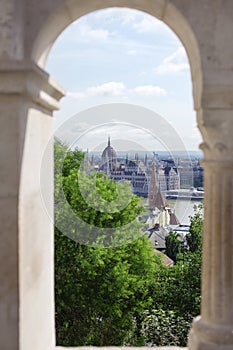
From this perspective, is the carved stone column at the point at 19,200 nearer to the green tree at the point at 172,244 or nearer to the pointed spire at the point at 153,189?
the pointed spire at the point at 153,189

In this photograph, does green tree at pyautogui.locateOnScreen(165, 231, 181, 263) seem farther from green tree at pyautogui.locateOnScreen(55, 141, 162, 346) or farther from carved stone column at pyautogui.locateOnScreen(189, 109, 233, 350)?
carved stone column at pyautogui.locateOnScreen(189, 109, 233, 350)

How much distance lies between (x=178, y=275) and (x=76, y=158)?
11.0m

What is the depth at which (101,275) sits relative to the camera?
24062 millimetres

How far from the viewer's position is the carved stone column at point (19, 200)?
449 cm

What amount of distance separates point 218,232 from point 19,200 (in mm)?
2143

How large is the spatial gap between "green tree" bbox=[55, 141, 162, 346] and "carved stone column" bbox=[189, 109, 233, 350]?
59.7 feet

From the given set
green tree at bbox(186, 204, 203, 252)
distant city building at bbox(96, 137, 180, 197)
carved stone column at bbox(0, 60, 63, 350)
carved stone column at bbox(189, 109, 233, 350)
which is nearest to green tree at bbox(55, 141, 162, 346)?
distant city building at bbox(96, 137, 180, 197)

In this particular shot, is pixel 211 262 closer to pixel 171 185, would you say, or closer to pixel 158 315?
pixel 171 185

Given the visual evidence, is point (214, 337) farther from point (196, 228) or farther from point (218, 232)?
point (196, 228)

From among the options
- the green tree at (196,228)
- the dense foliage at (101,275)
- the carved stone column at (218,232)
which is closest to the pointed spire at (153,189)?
the dense foliage at (101,275)

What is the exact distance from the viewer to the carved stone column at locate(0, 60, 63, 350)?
14.7ft

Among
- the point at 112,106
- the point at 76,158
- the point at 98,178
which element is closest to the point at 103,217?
the point at 98,178

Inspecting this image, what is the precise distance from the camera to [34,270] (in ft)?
16.5

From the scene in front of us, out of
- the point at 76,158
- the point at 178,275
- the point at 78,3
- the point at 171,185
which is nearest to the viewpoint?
the point at 78,3
